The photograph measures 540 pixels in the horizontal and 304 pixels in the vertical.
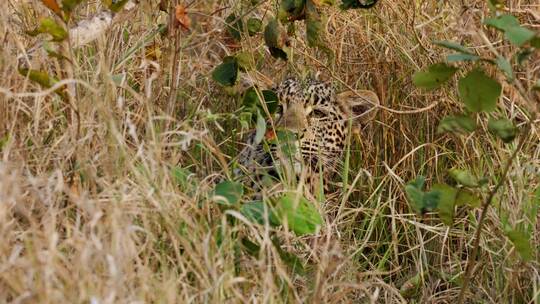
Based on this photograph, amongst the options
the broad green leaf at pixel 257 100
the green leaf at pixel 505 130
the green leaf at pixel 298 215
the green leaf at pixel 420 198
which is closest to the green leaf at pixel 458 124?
the green leaf at pixel 505 130

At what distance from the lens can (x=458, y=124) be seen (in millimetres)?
3113

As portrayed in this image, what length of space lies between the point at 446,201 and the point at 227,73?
40.2 inches

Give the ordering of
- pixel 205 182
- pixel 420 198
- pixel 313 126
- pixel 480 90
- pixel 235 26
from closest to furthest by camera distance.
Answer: pixel 480 90, pixel 420 198, pixel 205 182, pixel 235 26, pixel 313 126

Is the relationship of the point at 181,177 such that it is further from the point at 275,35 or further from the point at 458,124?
the point at 458,124

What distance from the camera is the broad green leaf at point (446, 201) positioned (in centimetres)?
318

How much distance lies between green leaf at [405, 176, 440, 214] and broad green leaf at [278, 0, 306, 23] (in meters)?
0.77

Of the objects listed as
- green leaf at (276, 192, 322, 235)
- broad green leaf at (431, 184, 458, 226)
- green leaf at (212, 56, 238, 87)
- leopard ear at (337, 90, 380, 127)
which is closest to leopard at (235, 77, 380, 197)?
leopard ear at (337, 90, 380, 127)

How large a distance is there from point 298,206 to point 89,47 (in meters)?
1.45

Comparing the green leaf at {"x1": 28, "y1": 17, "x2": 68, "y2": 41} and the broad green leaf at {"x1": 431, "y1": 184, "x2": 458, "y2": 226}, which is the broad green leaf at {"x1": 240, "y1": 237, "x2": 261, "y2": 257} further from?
the green leaf at {"x1": 28, "y1": 17, "x2": 68, "y2": 41}

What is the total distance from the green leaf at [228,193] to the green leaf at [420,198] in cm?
42

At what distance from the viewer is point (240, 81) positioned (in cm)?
426

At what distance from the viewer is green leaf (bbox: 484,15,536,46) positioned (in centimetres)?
282

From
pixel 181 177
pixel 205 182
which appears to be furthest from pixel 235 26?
pixel 181 177

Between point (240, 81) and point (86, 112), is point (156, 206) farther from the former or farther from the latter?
point (240, 81)
